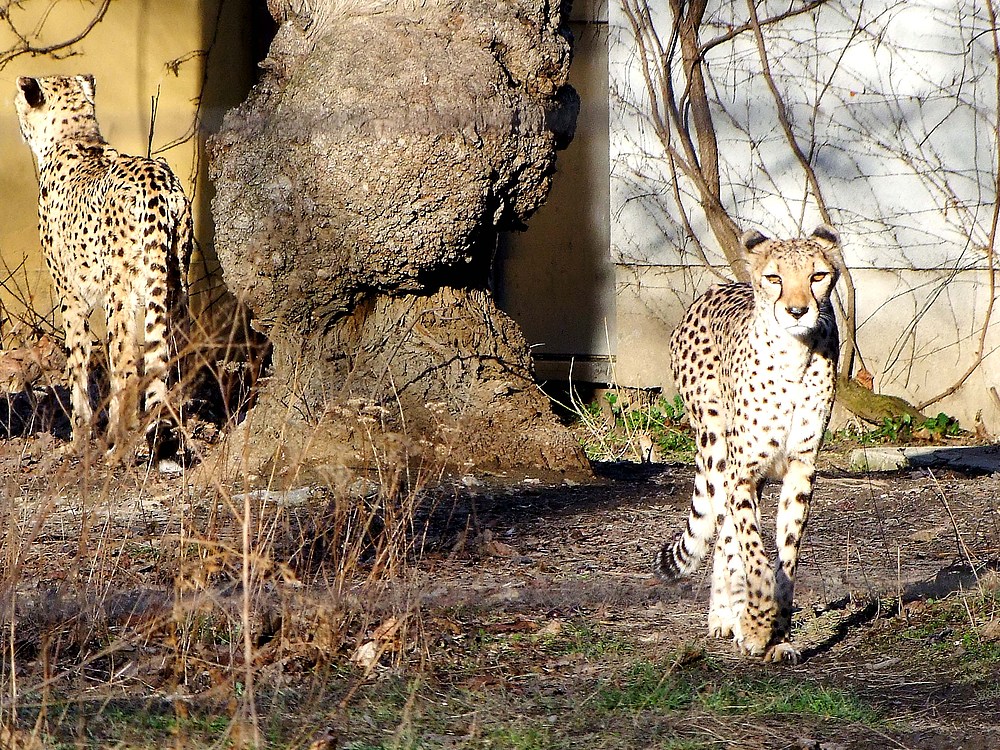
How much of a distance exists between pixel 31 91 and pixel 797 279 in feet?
15.8

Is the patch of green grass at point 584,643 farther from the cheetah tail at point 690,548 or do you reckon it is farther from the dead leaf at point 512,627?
the cheetah tail at point 690,548

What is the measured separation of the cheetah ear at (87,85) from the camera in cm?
718

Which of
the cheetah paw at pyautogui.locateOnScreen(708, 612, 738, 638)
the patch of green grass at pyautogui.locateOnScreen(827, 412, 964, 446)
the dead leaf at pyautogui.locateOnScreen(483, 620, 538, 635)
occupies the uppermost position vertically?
the patch of green grass at pyautogui.locateOnScreen(827, 412, 964, 446)

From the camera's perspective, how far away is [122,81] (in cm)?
880

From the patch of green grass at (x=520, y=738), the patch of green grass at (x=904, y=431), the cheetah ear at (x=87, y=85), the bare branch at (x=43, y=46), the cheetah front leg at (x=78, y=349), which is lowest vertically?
the patch of green grass at (x=520, y=738)

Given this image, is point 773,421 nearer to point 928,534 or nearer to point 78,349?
point 928,534

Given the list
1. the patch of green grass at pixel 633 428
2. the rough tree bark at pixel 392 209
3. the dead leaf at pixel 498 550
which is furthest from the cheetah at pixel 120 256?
the patch of green grass at pixel 633 428

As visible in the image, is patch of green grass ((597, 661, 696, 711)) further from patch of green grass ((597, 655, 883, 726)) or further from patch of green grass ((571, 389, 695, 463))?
patch of green grass ((571, 389, 695, 463))

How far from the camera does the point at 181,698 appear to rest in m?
3.30

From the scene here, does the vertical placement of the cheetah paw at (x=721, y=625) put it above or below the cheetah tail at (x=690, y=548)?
below

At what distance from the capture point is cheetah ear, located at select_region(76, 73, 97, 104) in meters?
7.18

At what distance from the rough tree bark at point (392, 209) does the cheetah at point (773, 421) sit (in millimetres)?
1534

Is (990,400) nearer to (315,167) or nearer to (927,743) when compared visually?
(315,167)

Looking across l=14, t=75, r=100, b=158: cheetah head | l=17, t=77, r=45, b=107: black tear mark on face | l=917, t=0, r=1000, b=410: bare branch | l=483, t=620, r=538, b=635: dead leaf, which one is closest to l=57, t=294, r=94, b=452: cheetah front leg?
l=14, t=75, r=100, b=158: cheetah head
